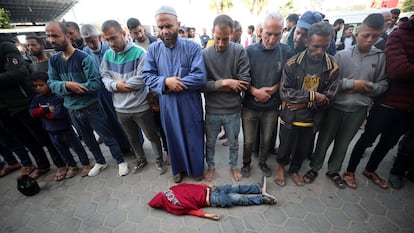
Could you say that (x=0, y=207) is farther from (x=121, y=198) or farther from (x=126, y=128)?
(x=126, y=128)

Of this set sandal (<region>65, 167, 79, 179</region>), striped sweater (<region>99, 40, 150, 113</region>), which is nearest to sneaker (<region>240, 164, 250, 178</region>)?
striped sweater (<region>99, 40, 150, 113</region>)

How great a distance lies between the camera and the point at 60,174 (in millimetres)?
3057

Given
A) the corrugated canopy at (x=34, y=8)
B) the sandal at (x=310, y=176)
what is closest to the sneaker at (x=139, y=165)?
the sandal at (x=310, y=176)

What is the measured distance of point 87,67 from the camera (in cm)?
241

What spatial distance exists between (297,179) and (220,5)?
25980 mm

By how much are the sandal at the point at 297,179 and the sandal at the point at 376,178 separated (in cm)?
100

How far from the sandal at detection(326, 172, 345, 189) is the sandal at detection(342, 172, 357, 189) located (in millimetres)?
91

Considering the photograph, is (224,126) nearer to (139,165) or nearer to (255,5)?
(139,165)

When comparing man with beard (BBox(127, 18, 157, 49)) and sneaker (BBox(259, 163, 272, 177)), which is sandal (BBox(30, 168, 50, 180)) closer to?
man with beard (BBox(127, 18, 157, 49))

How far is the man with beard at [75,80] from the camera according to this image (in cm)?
233

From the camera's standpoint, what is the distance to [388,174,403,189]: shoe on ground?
2484 mm

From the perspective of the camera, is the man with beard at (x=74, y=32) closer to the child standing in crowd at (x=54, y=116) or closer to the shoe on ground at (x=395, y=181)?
the child standing in crowd at (x=54, y=116)

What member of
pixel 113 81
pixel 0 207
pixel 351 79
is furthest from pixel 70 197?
pixel 351 79

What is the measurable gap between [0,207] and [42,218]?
861 mm
